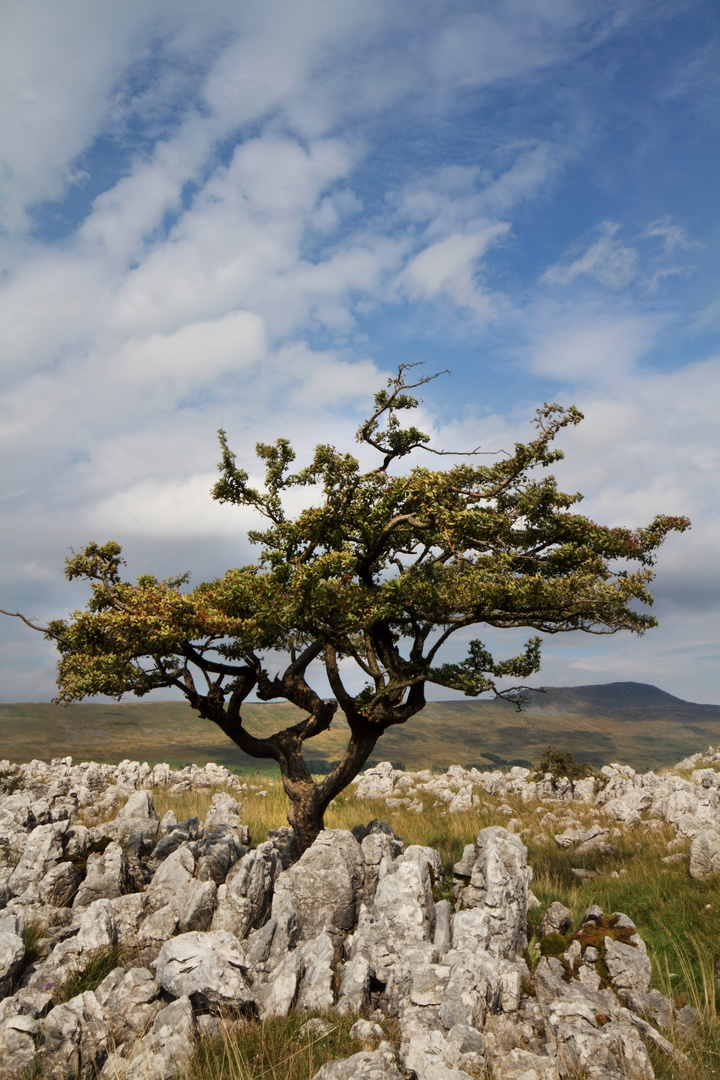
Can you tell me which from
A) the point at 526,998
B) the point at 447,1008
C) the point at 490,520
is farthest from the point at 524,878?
the point at 490,520

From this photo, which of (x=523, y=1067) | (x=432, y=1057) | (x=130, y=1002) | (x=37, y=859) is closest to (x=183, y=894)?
(x=130, y=1002)

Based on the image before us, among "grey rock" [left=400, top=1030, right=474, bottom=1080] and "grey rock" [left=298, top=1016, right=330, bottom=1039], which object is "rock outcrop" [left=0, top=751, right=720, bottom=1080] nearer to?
"grey rock" [left=400, top=1030, right=474, bottom=1080]

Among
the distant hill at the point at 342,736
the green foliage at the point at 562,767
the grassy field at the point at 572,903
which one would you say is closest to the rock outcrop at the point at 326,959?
the grassy field at the point at 572,903

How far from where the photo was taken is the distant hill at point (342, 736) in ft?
369

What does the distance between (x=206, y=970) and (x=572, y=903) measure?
9.30 m

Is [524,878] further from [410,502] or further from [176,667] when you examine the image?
[176,667]

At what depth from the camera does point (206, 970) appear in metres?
10.4

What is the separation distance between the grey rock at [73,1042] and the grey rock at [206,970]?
115cm

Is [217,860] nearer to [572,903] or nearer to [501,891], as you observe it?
[501,891]

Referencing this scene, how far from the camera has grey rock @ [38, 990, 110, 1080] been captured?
9211 millimetres

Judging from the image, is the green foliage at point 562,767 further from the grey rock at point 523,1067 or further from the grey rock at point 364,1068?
the grey rock at point 364,1068

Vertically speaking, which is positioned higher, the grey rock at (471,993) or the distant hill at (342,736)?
the grey rock at (471,993)

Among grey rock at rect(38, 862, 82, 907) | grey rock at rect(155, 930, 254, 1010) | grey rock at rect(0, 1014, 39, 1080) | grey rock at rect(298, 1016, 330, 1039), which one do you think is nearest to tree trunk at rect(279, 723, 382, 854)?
grey rock at rect(38, 862, 82, 907)

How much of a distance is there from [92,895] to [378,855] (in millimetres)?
7397
